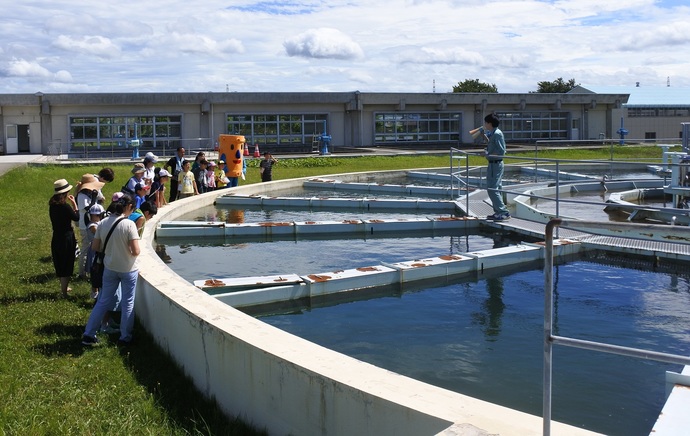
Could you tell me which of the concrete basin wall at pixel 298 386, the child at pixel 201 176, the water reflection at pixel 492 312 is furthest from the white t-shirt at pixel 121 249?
the child at pixel 201 176

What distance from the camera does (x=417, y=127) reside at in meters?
51.0

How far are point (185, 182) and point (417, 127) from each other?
35.6 meters

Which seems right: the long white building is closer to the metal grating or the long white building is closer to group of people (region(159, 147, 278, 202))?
group of people (region(159, 147, 278, 202))

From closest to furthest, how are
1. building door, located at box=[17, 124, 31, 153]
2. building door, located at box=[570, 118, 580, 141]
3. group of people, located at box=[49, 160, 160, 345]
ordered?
group of people, located at box=[49, 160, 160, 345] → building door, located at box=[17, 124, 31, 153] → building door, located at box=[570, 118, 580, 141]

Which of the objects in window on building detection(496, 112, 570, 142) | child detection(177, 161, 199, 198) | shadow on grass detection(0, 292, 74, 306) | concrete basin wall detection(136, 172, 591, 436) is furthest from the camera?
window on building detection(496, 112, 570, 142)

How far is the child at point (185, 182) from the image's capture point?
1677cm

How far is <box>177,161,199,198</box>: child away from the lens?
16.8 meters

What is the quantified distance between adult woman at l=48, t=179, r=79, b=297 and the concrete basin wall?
2.23 metres

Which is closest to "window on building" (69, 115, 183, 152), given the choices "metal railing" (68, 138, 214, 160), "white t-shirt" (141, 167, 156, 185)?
"metal railing" (68, 138, 214, 160)

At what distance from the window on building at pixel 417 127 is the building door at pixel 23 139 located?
2094 cm

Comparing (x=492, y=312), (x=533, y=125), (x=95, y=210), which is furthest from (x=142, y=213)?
(x=533, y=125)

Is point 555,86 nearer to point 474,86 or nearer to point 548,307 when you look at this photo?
point 474,86

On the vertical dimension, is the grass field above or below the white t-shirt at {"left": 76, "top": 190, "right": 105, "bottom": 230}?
below

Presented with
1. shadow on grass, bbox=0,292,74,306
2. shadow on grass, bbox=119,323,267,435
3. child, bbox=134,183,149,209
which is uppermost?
child, bbox=134,183,149,209
